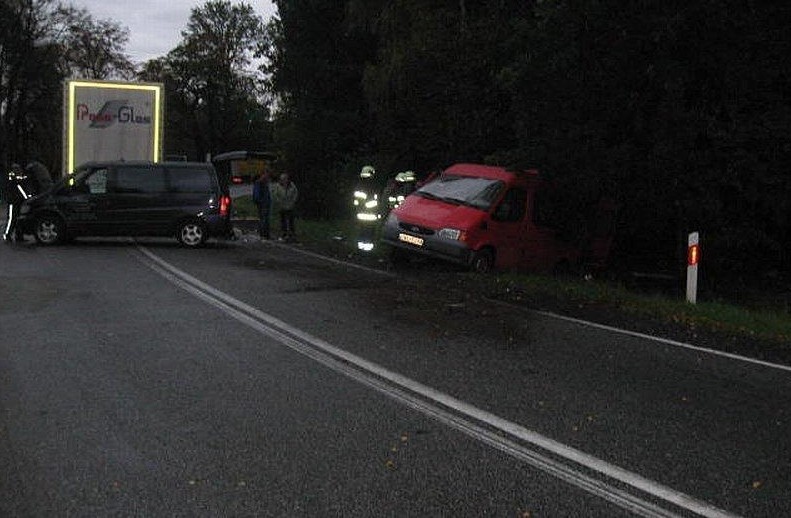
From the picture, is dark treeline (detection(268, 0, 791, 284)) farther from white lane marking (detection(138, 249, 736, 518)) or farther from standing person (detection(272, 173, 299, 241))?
white lane marking (detection(138, 249, 736, 518))

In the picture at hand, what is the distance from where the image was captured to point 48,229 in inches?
679

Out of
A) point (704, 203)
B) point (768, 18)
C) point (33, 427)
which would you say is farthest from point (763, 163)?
point (33, 427)

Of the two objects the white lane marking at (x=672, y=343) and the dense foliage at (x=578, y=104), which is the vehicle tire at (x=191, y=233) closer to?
the dense foliage at (x=578, y=104)

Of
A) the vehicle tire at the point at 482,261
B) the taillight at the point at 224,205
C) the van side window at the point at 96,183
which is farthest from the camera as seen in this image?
the taillight at the point at 224,205

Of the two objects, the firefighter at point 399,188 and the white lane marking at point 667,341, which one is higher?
the firefighter at point 399,188

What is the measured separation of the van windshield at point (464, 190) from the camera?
14188 millimetres

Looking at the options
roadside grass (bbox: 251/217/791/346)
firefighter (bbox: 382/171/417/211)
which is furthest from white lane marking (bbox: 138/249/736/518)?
firefighter (bbox: 382/171/417/211)

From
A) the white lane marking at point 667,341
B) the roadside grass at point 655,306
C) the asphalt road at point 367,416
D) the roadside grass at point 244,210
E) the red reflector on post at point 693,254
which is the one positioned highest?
the red reflector on post at point 693,254

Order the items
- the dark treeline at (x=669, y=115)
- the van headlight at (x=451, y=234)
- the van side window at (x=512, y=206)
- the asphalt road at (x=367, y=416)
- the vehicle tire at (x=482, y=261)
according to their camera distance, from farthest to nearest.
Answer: the dark treeline at (x=669, y=115) → the van side window at (x=512, y=206) → the vehicle tire at (x=482, y=261) → the van headlight at (x=451, y=234) → the asphalt road at (x=367, y=416)

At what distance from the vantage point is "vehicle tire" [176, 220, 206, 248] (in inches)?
709

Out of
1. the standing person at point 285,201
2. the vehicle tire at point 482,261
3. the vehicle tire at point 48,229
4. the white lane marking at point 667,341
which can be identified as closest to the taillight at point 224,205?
the standing person at point 285,201

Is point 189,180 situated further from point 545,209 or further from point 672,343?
point 672,343

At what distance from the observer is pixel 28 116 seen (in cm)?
5481

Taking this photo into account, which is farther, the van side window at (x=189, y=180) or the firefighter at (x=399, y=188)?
the firefighter at (x=399, y=188)
